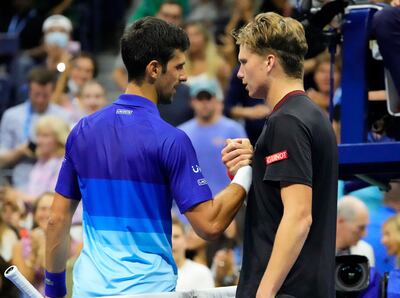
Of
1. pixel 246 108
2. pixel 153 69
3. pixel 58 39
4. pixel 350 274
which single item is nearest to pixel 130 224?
pixel 153 69

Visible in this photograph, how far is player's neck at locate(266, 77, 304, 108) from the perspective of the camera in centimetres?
484

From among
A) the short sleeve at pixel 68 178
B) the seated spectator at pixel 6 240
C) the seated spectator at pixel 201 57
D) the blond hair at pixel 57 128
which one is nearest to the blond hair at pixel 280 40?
the short sleeve at pixel 68 178

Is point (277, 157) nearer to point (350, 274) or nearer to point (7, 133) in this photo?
point (350, 274)

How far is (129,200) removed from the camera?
5.06 m

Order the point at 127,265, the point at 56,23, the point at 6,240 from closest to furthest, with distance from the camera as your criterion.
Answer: the point at 127,265 → the point at 6,240 → the point at 56,23

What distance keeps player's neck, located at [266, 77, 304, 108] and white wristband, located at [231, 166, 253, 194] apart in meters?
0.38

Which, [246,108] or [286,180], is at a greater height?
[246,108]

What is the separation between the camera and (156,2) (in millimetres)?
12539

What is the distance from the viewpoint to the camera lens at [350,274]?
5910 mm

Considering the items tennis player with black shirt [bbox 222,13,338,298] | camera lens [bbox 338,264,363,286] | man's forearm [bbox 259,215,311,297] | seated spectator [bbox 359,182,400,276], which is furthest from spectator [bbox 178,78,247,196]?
man's forearm [bbox 259,215,311,297]

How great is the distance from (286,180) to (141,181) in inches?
30.4

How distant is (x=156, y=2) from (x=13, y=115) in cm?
223

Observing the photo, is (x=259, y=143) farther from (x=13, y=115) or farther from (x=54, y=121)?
(x=13, y=115)

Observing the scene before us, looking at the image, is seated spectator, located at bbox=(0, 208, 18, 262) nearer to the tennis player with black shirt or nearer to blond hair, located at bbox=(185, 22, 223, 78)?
blond hair, located at bbox=(185, 22, 223, 78)
